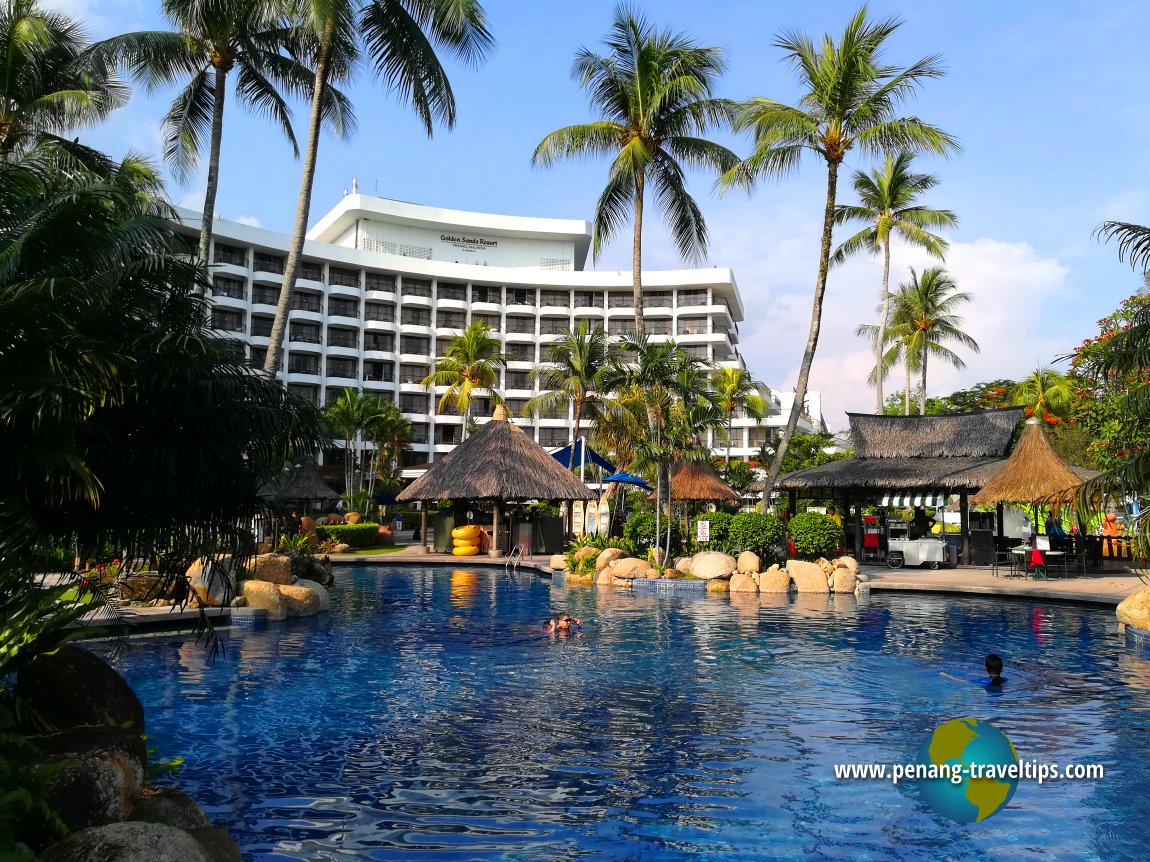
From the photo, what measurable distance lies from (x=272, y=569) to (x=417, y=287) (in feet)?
170

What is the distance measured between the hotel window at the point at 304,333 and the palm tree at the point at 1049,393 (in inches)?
1716

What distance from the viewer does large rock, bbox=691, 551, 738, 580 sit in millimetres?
19750

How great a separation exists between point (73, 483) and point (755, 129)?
21418mm

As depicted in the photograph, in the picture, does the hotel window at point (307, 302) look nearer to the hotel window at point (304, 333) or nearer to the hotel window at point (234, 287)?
the hotel window at point (304, 333)

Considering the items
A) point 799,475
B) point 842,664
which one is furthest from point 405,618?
point 799,475

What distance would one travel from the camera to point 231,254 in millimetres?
58281

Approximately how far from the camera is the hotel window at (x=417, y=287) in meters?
66.0

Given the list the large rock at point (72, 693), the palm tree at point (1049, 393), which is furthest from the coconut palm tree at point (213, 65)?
the palm tree at point (1049, 393)

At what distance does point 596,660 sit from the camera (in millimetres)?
11844

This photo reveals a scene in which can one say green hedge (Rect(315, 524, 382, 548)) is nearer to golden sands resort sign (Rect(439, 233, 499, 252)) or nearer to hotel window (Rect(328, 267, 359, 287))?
hotel window (Rect(328, 267, 359, 287))

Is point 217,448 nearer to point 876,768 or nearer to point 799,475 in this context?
point 876,768

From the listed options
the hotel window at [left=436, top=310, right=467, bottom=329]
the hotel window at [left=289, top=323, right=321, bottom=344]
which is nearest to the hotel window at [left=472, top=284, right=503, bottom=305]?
the hotel window at [left=436, top=310, right=467, bottom=329]

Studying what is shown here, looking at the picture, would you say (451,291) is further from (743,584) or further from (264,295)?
(743,584)

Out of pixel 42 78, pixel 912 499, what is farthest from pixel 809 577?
pixel 42 78
